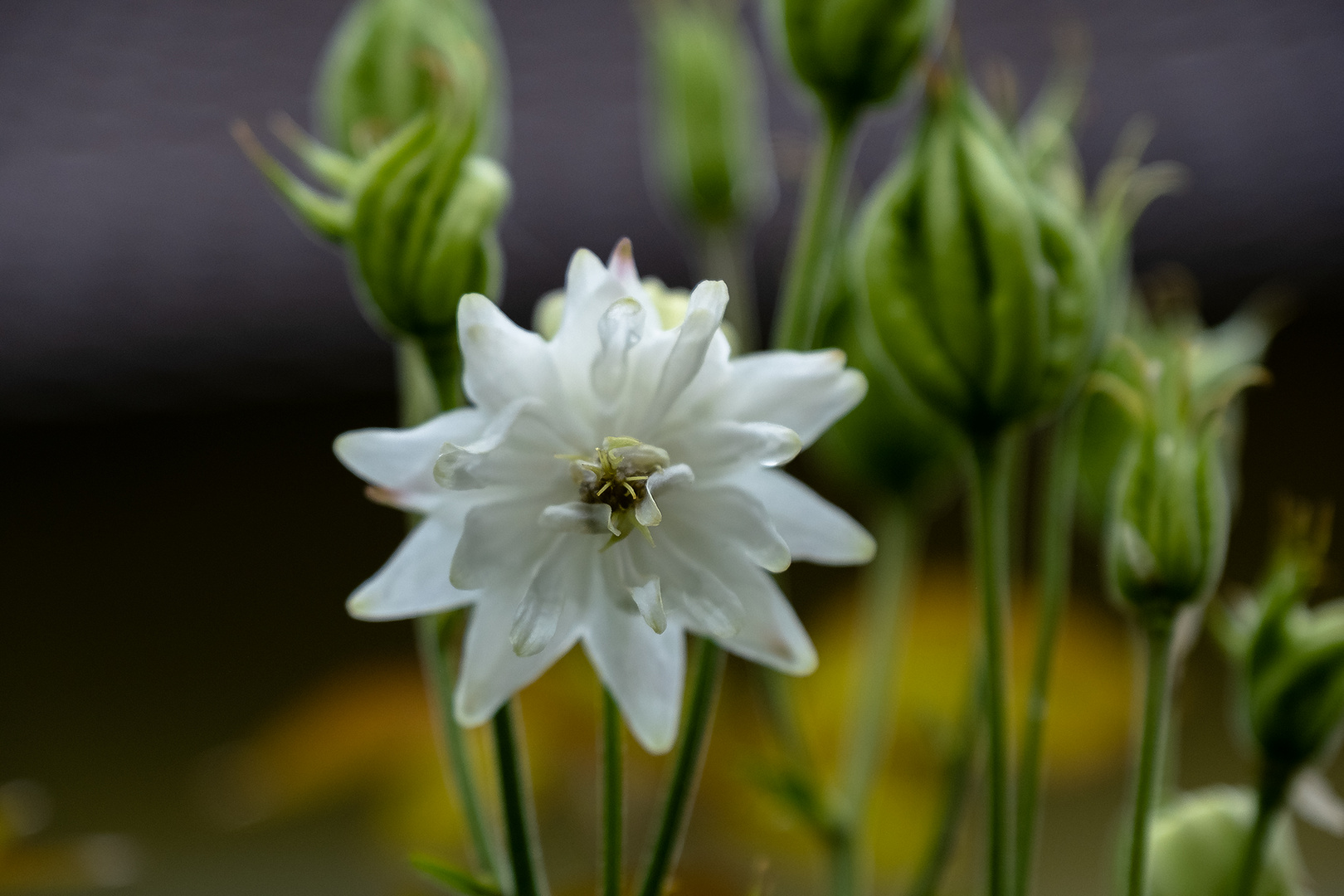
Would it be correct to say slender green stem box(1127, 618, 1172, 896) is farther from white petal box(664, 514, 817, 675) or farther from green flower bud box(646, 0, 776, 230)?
green flower bud box(646, 0, 776, 230)

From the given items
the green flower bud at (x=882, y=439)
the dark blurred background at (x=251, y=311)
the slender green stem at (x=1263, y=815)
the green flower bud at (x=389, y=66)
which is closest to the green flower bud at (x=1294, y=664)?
the slender green stem at (x=1263, y=815)

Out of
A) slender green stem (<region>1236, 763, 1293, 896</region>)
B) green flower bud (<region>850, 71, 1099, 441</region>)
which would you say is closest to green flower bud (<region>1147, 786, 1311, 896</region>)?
slender green stem (<region>1236, 763, 1293, 896</region>)

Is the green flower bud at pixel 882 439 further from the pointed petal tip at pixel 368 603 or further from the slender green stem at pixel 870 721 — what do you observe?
the pointed petal tip at pixel 368 603

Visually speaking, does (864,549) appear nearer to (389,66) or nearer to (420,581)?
(420,581)

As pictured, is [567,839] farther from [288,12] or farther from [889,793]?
[288,12]

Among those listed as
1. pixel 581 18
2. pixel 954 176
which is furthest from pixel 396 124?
pixel 581 18

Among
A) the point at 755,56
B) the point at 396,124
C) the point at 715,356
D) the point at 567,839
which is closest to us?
the point at 715,356

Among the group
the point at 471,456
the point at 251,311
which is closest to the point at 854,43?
the point at 471,456
